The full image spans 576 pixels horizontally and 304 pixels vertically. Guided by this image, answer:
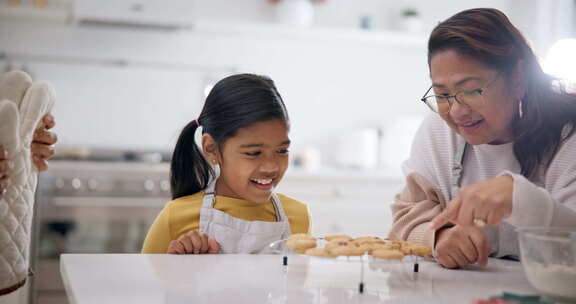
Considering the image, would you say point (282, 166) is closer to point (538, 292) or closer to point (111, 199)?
point (538, 292)

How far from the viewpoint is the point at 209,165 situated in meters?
1.62

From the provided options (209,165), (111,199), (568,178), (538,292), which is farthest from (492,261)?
(111,199)

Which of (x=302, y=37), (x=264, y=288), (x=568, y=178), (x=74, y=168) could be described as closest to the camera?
(x=264, y=288)

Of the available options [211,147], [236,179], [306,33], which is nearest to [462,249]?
[236,179]

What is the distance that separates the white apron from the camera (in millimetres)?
1431

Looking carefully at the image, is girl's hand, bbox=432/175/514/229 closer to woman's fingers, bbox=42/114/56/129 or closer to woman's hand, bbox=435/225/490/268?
woman's hand, bbox=435/225/490/268

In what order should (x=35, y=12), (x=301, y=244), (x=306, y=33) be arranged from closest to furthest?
(x=301, y=244) < (x=35, y=12) < (x=306, y=33)

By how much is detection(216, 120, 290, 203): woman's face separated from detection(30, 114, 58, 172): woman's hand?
17.7 inches

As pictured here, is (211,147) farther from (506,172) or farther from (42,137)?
(506,172)

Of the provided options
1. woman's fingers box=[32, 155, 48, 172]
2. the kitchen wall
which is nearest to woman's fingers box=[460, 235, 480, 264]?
woman's fingers box=[32, 155, 48, 172]

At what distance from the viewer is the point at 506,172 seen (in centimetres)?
108

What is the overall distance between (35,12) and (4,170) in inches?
111

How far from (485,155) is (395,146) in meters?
2.53

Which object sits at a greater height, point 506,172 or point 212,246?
point 506,172
